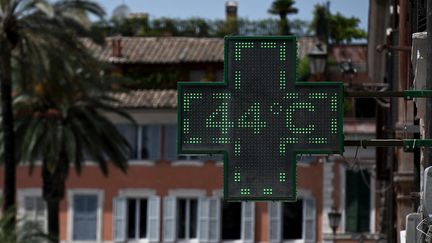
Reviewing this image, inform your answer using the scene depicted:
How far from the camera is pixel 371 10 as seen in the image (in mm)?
39906

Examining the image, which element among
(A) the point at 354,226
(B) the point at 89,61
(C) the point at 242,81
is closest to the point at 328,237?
(A) the point at 354,226

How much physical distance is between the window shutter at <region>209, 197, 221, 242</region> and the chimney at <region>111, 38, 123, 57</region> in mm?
6999

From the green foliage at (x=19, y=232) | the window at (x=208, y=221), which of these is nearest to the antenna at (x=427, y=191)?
the green foliage at (x=19, y=232)

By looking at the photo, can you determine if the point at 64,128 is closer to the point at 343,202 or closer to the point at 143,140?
the point at 143,140

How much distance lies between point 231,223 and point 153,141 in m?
4.34

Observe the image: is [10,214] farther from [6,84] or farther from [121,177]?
[121,177]

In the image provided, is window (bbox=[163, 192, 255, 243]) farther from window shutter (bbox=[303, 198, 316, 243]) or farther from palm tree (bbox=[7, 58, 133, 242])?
palm tree (bbox=[7, 58, 133, 242])

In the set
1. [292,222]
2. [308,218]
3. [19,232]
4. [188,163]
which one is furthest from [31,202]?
[19,232]

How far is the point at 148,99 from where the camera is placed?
64.8m

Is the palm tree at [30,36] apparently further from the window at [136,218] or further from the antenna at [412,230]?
the antenna at [412,230]

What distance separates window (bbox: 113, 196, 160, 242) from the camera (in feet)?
210

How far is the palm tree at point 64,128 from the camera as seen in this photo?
54.8 m

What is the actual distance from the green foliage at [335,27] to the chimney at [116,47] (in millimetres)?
8167

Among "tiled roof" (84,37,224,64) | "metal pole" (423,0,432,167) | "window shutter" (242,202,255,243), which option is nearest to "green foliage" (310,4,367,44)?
"tiled roof" (84,37,224,64)
